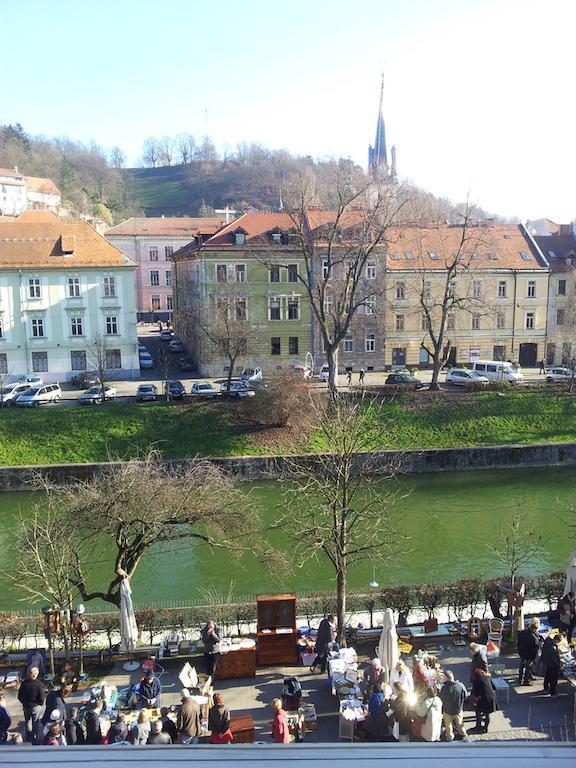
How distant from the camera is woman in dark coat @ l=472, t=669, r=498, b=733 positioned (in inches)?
348

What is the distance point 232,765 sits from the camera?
6.10 feet

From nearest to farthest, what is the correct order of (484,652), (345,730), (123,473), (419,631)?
(345,730), (484,652), (419,631), (123,473)

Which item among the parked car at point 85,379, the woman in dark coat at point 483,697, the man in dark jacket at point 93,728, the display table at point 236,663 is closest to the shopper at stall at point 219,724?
the man in dark jacket at point 93,728

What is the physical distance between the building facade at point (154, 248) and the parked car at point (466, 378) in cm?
3043

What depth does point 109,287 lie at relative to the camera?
36.5 metres

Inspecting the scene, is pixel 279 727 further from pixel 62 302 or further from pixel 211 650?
pixel 62 302

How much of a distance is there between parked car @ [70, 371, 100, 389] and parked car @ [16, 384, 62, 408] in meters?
2.89

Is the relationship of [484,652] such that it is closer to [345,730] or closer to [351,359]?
[345,730]

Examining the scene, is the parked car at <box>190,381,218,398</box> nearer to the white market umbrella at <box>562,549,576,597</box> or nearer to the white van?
the white van

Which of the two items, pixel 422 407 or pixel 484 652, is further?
pixel 422 407

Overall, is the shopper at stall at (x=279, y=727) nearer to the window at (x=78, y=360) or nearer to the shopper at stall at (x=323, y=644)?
the shopper at stall at (x=323, y=644)

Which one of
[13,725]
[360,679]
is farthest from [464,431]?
[13,725]

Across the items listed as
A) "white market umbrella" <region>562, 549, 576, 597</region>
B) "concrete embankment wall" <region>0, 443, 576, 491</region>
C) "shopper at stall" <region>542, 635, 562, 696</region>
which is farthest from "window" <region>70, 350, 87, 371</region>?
"shopper at stall" <region>542, 635, 562, 696</region>

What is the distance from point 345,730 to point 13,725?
14.8 feet
